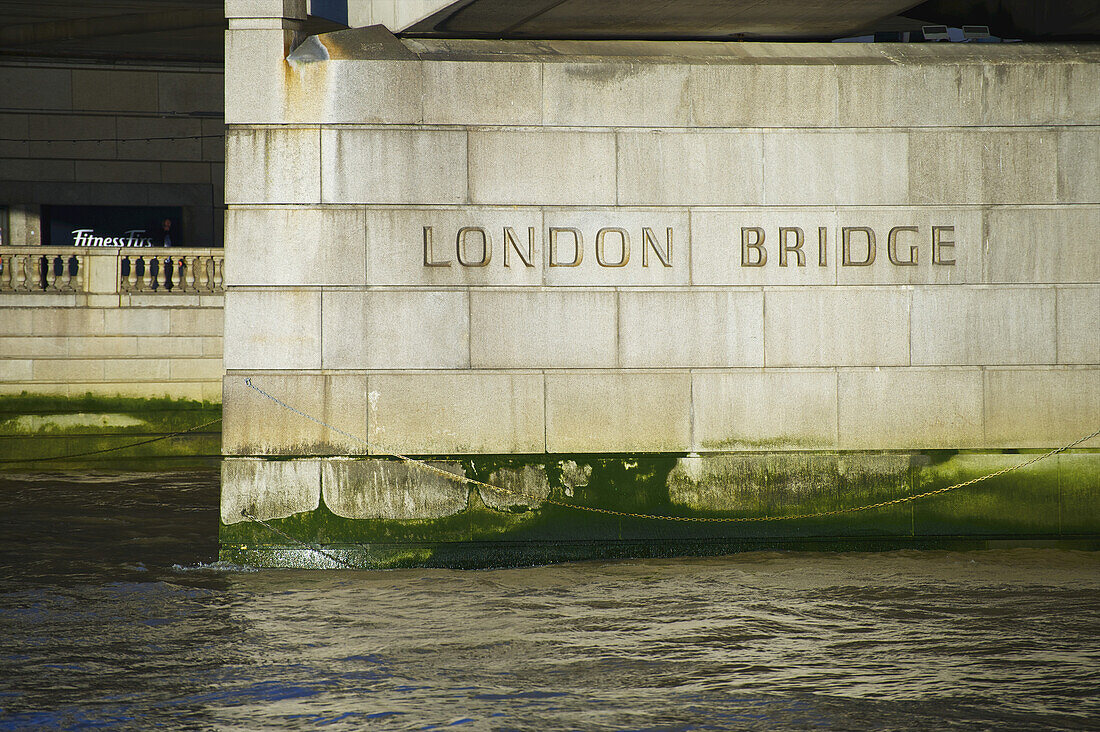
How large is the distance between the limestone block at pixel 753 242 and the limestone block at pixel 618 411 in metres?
1.00

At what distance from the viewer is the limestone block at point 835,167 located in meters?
9.98

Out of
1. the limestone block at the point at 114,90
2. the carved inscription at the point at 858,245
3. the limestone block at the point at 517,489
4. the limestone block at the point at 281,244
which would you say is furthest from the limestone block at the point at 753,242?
the limestone block at the point at 114,90

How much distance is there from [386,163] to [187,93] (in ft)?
67.5

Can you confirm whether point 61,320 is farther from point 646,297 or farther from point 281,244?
point 646,297

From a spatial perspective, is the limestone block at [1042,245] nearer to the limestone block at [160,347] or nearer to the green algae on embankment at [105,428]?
the green algae on embankment at [105,428]

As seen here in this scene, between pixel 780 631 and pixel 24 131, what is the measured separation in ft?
83.7

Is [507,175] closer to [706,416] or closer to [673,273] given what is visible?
[673,273]

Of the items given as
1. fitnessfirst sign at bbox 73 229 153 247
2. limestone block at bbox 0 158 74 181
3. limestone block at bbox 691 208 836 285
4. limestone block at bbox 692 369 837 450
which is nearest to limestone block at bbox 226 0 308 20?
limestone block at bbox 691 208 836 285

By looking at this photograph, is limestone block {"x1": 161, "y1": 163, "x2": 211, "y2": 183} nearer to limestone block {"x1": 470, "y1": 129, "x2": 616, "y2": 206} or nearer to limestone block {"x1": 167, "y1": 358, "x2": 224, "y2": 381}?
limestone block {"x1": 167, "y1": 358, "x2": 224, "y2": 381}

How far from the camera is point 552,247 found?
9945mm

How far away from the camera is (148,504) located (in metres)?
15.1

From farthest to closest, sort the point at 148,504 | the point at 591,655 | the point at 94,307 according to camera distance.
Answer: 1. the point at 94,307
2. the point at 148,504
3. the point at 591,655

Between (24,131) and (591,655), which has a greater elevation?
(24,131)

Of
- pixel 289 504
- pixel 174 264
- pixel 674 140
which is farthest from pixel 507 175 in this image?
pixel 174 264
